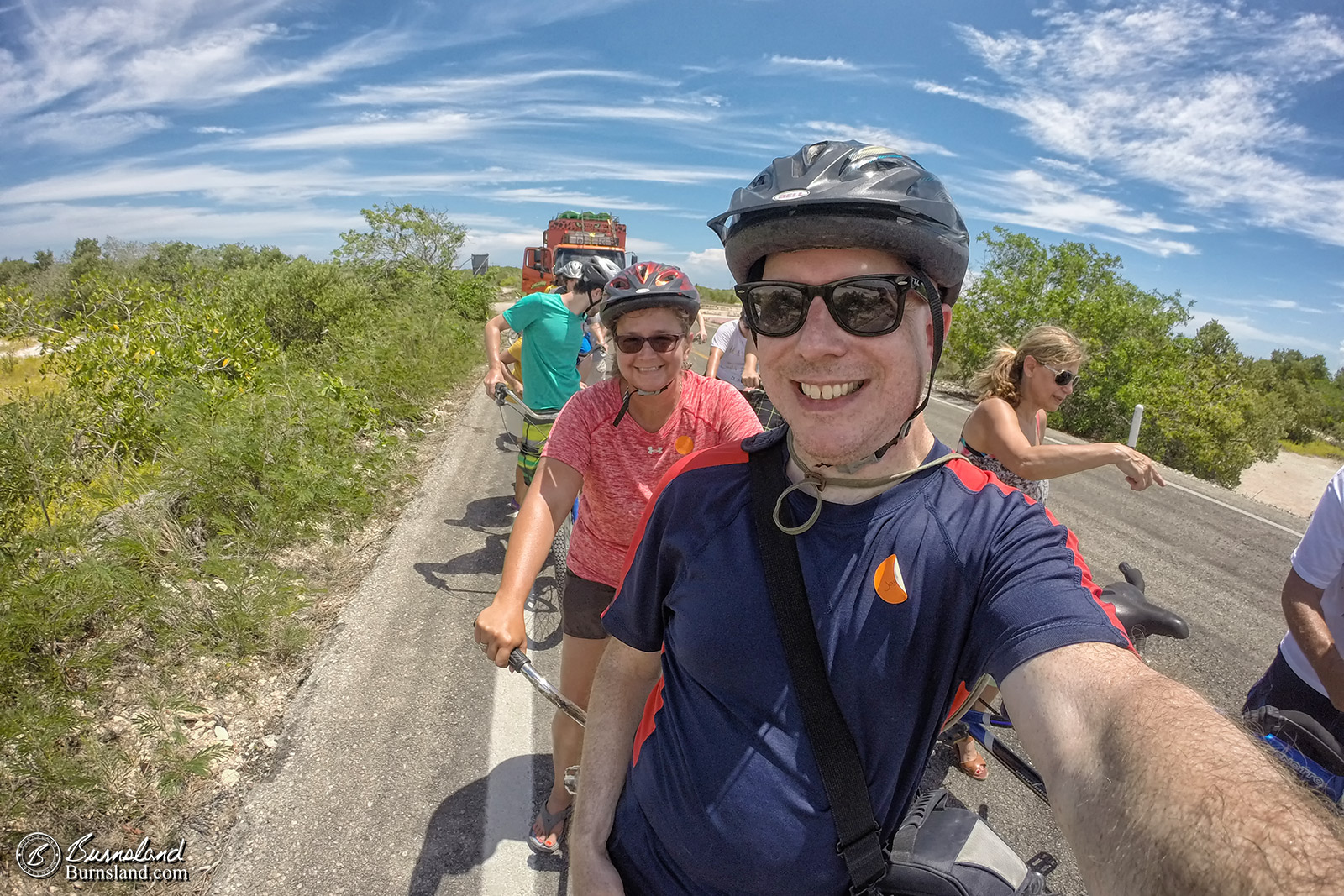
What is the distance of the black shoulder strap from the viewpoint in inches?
46.5

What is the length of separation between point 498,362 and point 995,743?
4.89 meters

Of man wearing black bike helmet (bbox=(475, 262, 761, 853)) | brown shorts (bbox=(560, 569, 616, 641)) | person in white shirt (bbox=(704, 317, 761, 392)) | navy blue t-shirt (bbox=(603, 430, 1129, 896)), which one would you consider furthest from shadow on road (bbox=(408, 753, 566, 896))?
person in white shirt (bbox=(704, 317, 761, 392))

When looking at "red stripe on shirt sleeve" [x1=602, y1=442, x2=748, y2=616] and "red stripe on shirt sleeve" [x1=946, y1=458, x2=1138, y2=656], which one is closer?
"red stripe on shirt sleeve" [x1=946, y1=458, x2=1138, y2=656]

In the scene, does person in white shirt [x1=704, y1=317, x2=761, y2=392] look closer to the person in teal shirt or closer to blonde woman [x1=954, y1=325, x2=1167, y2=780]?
the person in teal shirt

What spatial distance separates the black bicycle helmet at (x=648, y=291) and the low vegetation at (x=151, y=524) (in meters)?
2.68

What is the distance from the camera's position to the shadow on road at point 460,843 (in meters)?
2.71

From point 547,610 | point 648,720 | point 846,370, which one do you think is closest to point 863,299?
point 846,370

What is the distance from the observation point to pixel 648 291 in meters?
2.88

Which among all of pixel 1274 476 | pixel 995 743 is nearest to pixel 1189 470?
pixel 1274 476

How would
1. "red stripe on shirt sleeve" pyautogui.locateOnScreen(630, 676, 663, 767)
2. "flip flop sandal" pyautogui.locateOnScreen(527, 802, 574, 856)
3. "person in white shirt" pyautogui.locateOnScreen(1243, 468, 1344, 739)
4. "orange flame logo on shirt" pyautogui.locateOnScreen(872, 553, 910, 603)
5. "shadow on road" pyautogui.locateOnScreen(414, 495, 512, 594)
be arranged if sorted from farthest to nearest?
"shadow on road" pyautogui.locateOnScreen(414, 495, 512, 594) < "flip flop sandal" pyautogui.locateOnScreen(527, 802, 574, 856) < "person in white shirt" pyautogui.locateOnScreen(1243, 468, 1344, 739) < "red stripe on shirt sleeve" pyautogui.locateOnScreen(630, 676, 663, 767) < "orange flame logo on shirt" pyautogui.locateOnScreen(872, 553, 910, 603)

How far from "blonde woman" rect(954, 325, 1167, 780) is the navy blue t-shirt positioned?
100 inches

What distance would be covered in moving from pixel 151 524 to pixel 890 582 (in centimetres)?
501

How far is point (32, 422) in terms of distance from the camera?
15.9 feet

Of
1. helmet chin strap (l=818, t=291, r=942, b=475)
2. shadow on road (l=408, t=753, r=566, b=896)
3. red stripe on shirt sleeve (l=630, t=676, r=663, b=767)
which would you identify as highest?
helmet chin strap (l=818, t=291, r=942, b=475)
